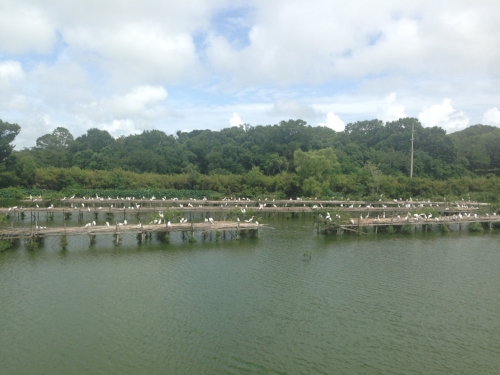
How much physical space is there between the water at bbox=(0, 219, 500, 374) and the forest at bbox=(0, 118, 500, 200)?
27114 millimetres

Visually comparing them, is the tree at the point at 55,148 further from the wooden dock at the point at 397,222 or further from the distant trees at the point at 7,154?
the wooden dock at the point at 397,222

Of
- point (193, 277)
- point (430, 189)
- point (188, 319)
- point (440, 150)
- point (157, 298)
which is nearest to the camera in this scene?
point (188, 319)

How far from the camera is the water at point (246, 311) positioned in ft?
34.7

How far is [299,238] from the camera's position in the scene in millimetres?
25438

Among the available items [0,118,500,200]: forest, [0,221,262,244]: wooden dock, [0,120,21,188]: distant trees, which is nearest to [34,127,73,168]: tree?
[0,118,500,200]: forest

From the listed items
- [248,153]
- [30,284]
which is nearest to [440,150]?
[248,153]

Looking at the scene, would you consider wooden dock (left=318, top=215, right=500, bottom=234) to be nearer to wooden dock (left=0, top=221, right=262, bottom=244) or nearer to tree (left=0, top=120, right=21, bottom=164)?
wooden dock (left=0, top=221, right=262, bottom=244)

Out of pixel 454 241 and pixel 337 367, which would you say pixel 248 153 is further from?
pixel 337 367

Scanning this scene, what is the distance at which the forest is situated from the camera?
48406 mm

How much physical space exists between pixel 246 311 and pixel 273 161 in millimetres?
43356

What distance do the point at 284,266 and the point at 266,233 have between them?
27.1ft

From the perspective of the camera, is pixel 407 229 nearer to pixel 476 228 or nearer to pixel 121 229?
pixel 476 228

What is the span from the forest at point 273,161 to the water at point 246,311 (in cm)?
2711

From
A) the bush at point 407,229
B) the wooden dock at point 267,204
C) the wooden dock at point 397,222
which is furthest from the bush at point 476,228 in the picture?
the bush at point 407,229
